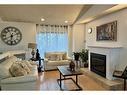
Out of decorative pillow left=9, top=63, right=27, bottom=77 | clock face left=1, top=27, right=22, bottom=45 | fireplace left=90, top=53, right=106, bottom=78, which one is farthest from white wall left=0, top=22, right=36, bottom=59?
decorative pillow left=9, top=63, right=27, bottom=77

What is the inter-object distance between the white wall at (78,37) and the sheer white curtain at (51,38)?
0.51 m

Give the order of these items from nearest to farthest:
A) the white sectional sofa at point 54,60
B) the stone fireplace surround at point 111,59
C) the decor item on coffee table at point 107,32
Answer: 1. the stone fireplace surround at point 111,59
2. the decor item on coffee table at point 107,32
3. the white sectional sofa at point 54,60

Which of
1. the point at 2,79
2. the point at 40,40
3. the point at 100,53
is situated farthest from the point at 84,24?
the point at 2,79

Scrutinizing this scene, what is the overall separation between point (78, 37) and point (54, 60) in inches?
75.5

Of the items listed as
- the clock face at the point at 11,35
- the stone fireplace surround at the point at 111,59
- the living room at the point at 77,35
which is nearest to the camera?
the living room at the point at 77,35

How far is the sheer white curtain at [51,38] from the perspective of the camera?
784 centimetres

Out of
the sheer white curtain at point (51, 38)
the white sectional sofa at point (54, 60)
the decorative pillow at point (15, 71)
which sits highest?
the sheer white curtain at point (51, 38)

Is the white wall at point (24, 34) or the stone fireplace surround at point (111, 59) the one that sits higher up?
the white wall at point (24, 34)

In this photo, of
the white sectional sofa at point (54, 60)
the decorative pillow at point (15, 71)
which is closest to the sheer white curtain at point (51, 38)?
the white sectional sofa at point (54, 60)

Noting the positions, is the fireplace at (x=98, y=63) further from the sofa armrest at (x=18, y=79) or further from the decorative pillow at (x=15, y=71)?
the decorative pillow at (x=15, y=71)

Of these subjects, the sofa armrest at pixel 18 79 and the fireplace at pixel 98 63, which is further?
the fireplace at pixel 98 63

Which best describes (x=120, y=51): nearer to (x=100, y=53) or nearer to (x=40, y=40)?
(x=100, y=53)

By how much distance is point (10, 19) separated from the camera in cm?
687

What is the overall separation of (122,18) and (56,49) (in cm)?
428
